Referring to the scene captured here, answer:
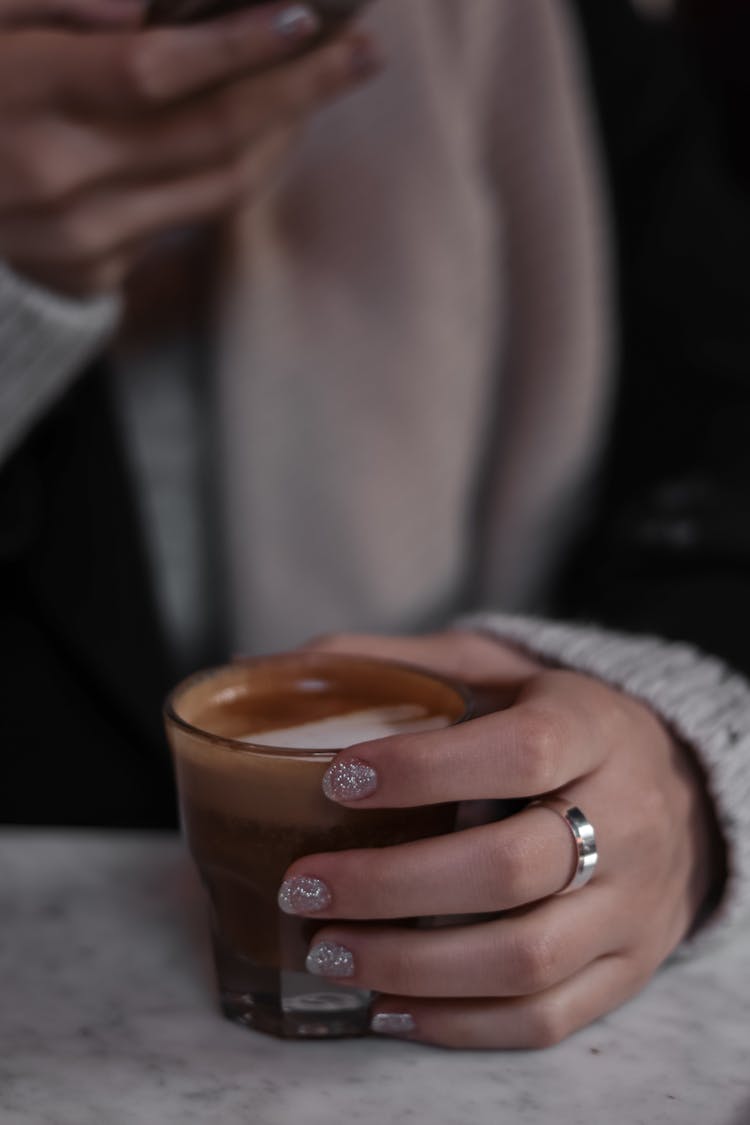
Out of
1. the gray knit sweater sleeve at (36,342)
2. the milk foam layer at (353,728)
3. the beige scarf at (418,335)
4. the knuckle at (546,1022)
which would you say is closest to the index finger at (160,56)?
the gray knit sweater sleeve at (36,342)

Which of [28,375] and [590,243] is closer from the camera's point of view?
[28,375]

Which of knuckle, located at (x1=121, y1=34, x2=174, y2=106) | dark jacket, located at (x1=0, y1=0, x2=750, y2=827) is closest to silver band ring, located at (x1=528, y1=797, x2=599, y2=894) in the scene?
dark jacket, located at (x1=0, y1=0, x2=750, y2=827)

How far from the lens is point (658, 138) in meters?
0.94

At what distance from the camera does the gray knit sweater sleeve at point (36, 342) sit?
603mm

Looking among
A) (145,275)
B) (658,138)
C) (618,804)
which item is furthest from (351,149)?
(618,804)

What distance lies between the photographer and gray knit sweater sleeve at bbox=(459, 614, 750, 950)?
1.34 ft

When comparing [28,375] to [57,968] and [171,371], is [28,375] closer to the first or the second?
[171,371]

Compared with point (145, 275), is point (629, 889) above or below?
below

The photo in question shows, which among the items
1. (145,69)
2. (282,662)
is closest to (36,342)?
(145,69)

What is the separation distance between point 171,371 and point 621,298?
15.3 inches

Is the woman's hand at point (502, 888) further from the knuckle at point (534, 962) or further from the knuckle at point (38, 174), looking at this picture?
the knuckle at point (38, 174)

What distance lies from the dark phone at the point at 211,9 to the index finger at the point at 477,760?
1.27 ft

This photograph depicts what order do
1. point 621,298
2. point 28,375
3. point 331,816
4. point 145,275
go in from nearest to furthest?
point 331,816, point 28,375, point 145,275, point 621,298

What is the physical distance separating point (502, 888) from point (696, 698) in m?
0.13
